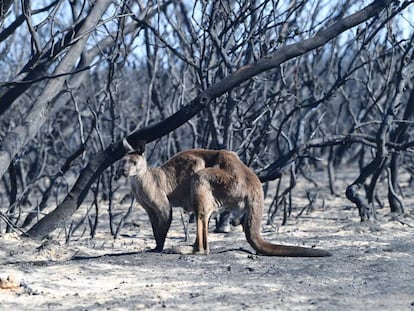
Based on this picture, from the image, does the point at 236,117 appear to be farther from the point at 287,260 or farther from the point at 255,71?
the point at 287,260

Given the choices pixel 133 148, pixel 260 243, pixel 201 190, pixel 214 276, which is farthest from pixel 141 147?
pixel 214 276

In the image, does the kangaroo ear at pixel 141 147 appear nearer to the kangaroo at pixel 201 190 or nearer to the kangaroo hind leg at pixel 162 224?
the kangaroo at pixel 201 190

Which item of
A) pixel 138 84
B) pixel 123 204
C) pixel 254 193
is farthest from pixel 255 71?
pixel 138 84

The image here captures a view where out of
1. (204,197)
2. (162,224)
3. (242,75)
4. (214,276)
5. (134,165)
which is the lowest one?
(214,276)

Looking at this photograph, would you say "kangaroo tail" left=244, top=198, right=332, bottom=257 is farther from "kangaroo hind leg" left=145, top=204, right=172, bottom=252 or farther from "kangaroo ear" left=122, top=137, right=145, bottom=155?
"kangaroo ear" left=122, top=137, right=145, bottom=155

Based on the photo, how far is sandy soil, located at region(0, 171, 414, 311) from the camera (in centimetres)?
548

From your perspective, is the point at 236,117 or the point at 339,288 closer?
the point at 339,288

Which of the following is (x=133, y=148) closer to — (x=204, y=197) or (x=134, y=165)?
(x=134, y=165)

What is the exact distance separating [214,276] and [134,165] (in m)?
1.65

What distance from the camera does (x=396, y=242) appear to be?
8.10 meters

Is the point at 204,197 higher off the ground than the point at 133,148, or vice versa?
the point at 133,148

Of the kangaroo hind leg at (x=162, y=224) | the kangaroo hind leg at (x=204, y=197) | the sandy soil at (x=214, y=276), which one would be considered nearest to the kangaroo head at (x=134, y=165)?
the kangaroo hind leg at (x=162, y=224)

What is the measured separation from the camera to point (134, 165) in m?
7.50

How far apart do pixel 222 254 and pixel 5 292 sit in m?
2.25
